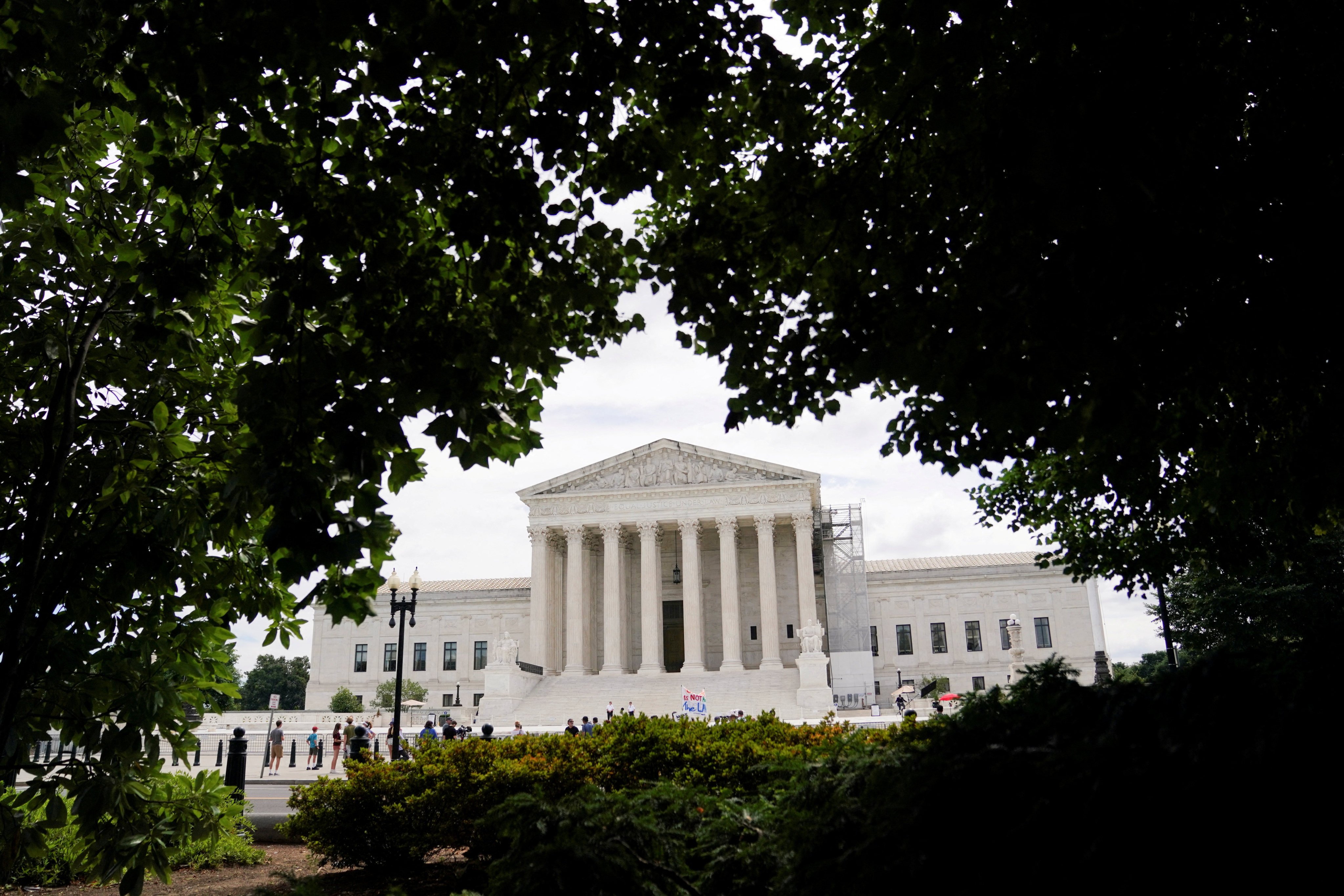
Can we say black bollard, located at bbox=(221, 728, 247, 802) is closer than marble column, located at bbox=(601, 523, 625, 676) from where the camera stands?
Yes

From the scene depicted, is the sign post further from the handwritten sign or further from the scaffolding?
the scaffolding

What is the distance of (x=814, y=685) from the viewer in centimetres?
4816

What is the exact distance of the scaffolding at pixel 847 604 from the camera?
5241cm

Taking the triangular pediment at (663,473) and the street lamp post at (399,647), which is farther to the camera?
the triangular pediment at (663,473)

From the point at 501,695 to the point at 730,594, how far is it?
1458cm

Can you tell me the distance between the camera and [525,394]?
547 cm

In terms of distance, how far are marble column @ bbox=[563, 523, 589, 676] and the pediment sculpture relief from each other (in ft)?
9.34

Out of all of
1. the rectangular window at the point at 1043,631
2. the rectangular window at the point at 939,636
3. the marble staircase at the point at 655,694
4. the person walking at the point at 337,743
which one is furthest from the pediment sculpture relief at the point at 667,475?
the person walking at the point at 337,743

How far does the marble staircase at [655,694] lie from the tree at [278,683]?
54.3 m

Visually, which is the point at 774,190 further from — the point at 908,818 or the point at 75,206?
the point at 75,206

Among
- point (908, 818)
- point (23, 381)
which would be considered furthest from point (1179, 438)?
point (23, 381)

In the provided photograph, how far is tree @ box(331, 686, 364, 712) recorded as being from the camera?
5769 centimetres

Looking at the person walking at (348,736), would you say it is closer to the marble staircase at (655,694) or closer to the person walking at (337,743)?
the person walking at (337,743)

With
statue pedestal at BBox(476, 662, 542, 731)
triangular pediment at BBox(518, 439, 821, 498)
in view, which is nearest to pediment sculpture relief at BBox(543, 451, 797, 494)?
triangular pediment at BBox(518, 439, 821, 498)
